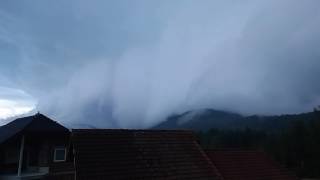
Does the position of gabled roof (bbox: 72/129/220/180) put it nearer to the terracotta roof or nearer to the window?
the terracotta roof

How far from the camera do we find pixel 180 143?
23.1 metres

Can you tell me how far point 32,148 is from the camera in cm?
2978

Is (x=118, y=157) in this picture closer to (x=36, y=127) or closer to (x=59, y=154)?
(x=36, y=127)

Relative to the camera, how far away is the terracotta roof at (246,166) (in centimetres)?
2240

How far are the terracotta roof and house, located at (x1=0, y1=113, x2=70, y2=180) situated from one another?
12503 millimetres

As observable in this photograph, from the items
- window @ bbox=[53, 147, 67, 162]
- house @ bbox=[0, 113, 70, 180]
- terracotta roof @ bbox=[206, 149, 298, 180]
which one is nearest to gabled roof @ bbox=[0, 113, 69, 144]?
house @ bbox=[0, 113, 70, 180]

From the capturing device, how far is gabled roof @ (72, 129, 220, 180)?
18578 mm

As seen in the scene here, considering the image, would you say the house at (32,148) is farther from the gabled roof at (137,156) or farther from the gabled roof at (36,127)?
the gabled roof at (137,156)

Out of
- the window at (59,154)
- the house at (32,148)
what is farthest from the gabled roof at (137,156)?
the window at (59,154)

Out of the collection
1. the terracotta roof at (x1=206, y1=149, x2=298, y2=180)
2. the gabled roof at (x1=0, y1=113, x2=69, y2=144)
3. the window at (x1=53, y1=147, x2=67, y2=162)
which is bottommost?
the terracotta roof at (x1=206, y1=149, x2=298, y2=180)

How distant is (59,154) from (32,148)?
222cm

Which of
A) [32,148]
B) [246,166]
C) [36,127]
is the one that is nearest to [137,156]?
[246,166]

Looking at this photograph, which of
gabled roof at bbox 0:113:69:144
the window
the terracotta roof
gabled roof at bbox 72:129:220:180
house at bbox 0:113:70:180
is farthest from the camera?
the window

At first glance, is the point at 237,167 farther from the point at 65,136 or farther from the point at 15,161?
the point at 15,161
